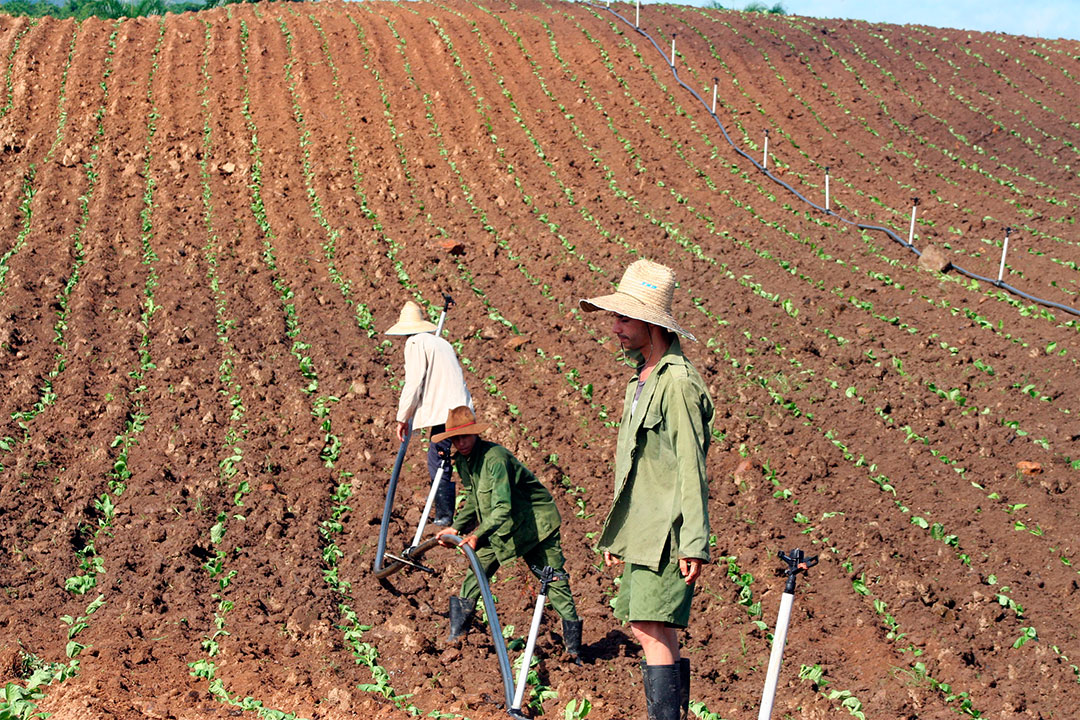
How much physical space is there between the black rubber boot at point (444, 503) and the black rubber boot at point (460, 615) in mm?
1043

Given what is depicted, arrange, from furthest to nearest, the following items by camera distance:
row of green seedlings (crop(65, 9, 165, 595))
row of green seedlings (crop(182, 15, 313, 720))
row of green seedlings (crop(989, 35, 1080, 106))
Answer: row of green seedlings (crop(989, 35, 1080, 106)), row of green seedlings (crop(65, 9, 165, 595)), row of green seedlings (crop(182, 15, 313, 720))

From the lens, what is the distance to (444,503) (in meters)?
6.87

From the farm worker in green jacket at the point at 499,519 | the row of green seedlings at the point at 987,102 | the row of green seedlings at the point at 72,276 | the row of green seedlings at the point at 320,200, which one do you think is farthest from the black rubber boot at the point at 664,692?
the row of green seedlings at the point at 987,102

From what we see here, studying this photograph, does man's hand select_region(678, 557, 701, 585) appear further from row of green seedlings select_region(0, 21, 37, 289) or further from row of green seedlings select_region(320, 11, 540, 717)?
row of green seedlings select_region(0, 21, 37, 289)

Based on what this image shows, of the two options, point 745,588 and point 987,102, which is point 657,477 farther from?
point 987,102

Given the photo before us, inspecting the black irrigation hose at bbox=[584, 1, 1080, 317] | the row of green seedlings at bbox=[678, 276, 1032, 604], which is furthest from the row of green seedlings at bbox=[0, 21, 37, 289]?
the black irrigation hose at bbox=[584, 1, 1080, 317]

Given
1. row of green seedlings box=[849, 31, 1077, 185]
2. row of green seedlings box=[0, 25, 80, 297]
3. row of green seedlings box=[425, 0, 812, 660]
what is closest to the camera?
row of green seedlings box=[425, 0, 812, 660]

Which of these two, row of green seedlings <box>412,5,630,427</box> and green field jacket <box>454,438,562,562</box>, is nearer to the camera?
green field jacket <box>454,438,562,562</box>

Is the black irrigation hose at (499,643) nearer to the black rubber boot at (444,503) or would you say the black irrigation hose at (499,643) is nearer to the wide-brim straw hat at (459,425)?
the wide-brim straw hat at (459,425)

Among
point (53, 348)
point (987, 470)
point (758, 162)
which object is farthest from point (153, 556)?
point (758, 162)

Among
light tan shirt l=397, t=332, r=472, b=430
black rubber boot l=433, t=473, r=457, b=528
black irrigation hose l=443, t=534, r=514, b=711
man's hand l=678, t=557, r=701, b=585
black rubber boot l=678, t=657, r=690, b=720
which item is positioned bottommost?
black rubber boot l=433, t=473, r=457, b=528

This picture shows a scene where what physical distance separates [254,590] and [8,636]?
4.47 ft

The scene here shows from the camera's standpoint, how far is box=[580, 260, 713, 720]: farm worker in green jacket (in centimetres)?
398

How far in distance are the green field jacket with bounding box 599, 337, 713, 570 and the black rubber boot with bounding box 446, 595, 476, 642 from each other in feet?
5.73
